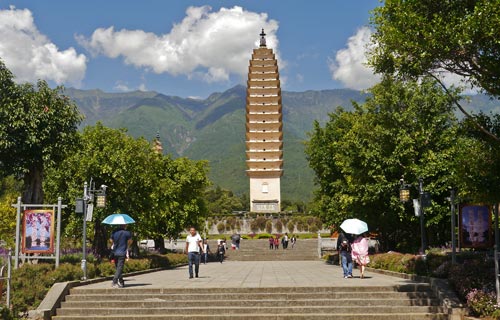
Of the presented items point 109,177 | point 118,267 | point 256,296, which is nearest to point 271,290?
point 256,296

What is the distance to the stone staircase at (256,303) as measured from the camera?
12148 mm

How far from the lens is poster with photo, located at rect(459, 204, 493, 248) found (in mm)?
15242

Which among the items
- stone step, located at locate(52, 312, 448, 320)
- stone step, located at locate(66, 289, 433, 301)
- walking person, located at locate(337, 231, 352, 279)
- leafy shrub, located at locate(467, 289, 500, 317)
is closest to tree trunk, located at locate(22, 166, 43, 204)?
stone step, located at locate(66, 289, 433, 301)

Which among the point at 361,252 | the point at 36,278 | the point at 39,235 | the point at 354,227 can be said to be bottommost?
the point at 36,278

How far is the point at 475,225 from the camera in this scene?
15.4 meters

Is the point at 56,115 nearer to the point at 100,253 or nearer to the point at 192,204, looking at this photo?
the point at 100,253

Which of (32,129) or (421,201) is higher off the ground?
(32,129)

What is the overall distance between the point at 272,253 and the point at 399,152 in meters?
24.1

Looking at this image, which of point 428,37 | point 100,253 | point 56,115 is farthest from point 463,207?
point 100,253

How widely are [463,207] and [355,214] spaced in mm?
10701

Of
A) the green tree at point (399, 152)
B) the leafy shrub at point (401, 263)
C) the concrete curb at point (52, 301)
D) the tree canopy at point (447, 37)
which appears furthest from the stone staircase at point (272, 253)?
the tree canopy at point (447, 37)

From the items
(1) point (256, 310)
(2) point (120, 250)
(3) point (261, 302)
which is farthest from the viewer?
(2) point (120, 250)

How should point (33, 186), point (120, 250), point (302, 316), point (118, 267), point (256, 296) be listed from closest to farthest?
point (302, 316)
point (256, 296)
point (118, 267)
point (120, 250)
point (33, 186)

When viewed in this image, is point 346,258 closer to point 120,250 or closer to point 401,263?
point 401,263
